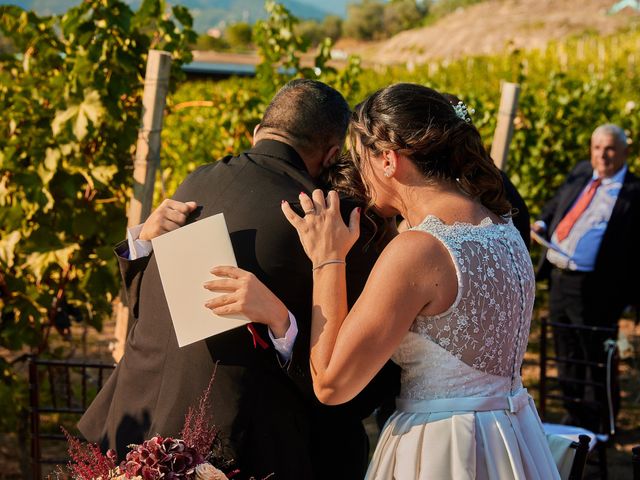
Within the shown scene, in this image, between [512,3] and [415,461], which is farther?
[512,3]

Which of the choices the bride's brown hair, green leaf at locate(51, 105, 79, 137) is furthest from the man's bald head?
green leaf at locate(51, 105, 79, 137)

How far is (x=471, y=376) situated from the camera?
2154mm

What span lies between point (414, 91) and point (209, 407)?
947 mm

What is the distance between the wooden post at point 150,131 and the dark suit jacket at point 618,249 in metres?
3.35

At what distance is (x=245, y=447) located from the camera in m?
2.32

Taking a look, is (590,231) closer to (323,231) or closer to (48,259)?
(48,259)

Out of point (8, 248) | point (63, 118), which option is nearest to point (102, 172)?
point (63, 118)

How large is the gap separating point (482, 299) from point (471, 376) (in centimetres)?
20

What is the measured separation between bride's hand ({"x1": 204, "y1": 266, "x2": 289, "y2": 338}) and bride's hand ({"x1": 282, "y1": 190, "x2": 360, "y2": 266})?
5.5 inches

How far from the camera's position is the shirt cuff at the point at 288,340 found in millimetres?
2164

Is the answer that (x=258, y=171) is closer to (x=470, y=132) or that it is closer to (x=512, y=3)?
(x=470, y=132)

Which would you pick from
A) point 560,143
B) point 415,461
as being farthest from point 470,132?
point 560,143

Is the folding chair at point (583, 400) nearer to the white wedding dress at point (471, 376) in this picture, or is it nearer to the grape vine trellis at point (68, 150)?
the white wedding dress at point (471, 376)

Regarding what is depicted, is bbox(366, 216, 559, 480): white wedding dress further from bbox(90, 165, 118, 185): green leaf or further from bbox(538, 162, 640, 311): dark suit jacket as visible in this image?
bbox(538, 162, 640, 311): dark suit jacket
